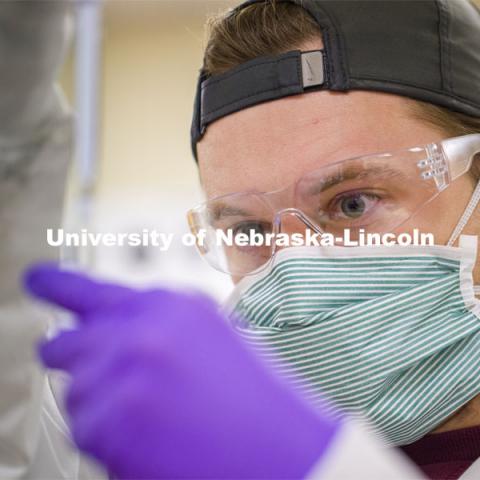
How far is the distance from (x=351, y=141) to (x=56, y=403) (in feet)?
1.90

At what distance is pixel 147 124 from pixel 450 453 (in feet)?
10.1

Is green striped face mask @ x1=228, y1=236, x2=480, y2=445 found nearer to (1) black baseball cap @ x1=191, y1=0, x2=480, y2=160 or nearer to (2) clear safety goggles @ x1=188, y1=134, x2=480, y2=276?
(2) clear safety goggles @ x1=188, y1=134, x2=480, y2=276

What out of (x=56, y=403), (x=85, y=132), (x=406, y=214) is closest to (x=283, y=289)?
(x=406, y=214)

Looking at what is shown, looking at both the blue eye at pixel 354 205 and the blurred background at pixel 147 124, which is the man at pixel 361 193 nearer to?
the blue eye at pixel 354 205

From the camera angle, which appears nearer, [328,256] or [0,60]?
[0,60]

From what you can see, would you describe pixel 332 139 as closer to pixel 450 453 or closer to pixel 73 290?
pixel 450 453

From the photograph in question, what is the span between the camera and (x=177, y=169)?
12.4ft

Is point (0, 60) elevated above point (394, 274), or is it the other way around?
point (0, 60)

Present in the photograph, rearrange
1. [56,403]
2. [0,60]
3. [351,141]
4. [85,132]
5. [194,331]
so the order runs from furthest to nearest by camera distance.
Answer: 1. [85,132]
2. [351,141]
3. [56,403]
4. [0,60]
5. [194,331]

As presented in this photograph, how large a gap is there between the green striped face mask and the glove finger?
0.53 metres

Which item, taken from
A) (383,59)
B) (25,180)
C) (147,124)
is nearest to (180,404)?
(25,180)

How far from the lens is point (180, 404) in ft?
1.38

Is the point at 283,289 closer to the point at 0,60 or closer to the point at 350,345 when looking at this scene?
the point at 350,345

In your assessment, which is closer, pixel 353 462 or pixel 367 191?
pixel 353 462
